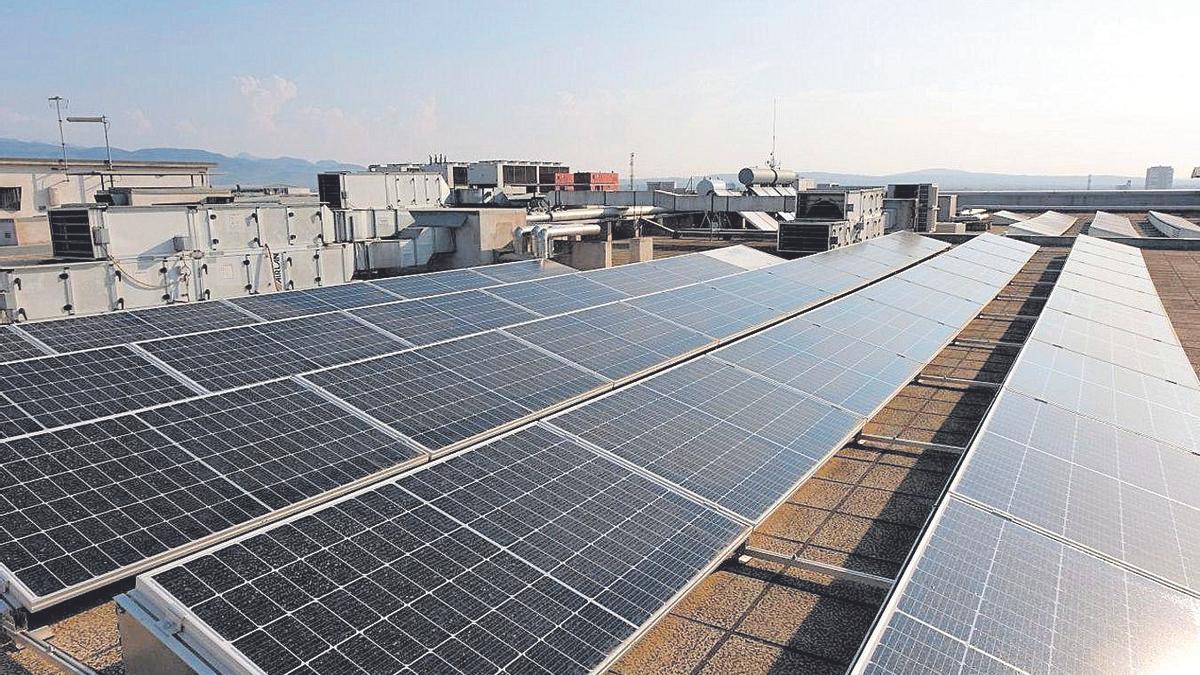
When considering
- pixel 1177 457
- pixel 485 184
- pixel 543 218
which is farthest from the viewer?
pixel 485 184

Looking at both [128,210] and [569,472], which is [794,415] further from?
[128,210]

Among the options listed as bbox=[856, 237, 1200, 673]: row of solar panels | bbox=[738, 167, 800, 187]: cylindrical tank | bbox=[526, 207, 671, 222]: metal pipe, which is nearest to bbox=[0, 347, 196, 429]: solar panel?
bbox=[856, 237, 1200, 673]: row of solar panels

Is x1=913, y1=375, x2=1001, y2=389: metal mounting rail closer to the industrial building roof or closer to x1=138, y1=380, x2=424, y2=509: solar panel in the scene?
the industrial building roof

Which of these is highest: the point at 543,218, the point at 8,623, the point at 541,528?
the point at 543,218

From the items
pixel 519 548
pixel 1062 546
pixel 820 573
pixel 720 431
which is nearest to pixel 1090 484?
pixel 1062 546

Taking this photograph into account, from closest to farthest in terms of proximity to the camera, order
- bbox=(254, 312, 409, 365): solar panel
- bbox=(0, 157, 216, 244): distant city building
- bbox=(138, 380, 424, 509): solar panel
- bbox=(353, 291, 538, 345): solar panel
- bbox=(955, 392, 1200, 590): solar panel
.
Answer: bbox=(955, 392, 1200, 590): solar panel
bbox=(138, 380, 424, 509): solar panel
bbox=(254, 312, 409, 365): solar panel
bbox=(353, 291, 538, 345): solar panel
bbox=(0, 157, 216, 244): distant city building

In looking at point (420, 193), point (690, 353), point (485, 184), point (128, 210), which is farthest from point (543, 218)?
point (485, 184)
